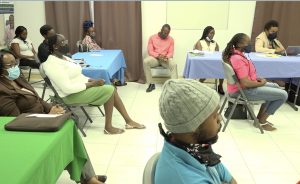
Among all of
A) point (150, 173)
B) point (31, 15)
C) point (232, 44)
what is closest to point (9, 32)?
point (31, 15)

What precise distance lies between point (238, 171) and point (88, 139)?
149 centimetres

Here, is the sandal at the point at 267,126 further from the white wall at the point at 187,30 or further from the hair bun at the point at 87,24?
the hair bun at the point at 87,24

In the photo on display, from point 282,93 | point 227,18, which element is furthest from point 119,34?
point 282,93

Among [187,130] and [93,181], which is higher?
[187,130]

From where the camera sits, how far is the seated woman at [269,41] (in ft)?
14.3

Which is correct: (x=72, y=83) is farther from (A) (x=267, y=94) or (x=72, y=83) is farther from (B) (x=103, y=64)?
(A) (x=267, y=94)

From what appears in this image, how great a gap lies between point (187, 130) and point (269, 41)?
13.0ft

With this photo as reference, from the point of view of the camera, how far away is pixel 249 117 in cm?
374

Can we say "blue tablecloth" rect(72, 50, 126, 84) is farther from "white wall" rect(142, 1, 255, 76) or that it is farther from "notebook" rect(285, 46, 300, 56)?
"notebook" rect(285, 46, 300, 56)

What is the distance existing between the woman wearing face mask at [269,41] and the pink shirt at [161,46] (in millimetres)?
1338

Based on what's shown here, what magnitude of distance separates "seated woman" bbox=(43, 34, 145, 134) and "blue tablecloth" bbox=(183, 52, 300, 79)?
1189 millimetres

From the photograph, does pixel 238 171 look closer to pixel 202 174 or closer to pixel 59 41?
pixel 202 174

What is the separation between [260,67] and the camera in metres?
3.85

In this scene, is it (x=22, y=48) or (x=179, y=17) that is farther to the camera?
(x=179, y=17)
